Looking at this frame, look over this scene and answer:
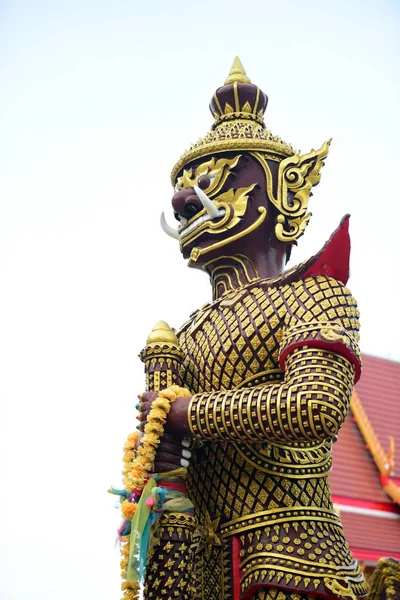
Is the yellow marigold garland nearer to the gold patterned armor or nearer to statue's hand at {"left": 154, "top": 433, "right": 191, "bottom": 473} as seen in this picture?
statue's hand at {"left": 154, "top": 433, "right": 191, "bottom": 473}

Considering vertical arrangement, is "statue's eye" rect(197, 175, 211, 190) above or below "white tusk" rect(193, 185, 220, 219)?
above

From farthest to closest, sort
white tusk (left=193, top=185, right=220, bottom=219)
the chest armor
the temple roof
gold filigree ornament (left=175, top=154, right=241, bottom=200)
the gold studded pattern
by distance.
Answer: the temple roof
gold filigree ornament (left=175, top=154, right=241, bottom=200)
white tusk (left=193, top=185, right=220, bottom=219)
the chest armor
the gold studded pattern

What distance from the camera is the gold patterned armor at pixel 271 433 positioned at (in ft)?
12.9

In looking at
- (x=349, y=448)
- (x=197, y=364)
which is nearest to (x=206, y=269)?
(x=197, y=364)

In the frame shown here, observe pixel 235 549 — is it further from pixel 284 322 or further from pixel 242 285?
pixel 242 285

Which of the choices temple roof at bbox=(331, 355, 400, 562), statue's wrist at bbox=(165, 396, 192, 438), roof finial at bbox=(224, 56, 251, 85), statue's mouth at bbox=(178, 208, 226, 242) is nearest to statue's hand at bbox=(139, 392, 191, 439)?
statue's wrist at bbox=(165, 396, 192, 438)

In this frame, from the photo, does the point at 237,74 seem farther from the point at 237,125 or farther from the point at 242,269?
the point at 242,269

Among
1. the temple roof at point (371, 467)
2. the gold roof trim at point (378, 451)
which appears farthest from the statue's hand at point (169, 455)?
the gold roof trim at point (378, 451)

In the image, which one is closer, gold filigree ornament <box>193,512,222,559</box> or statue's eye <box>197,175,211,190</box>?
gold filigree ornament <box>193,512,222,559</box>

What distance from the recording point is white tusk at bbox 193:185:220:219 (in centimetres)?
467

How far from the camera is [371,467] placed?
1147 cm

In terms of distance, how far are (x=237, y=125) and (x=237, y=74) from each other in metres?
0.46

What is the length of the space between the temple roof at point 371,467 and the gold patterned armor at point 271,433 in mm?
5935

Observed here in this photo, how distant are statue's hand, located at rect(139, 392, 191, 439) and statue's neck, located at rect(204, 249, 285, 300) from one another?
2.68 feet
